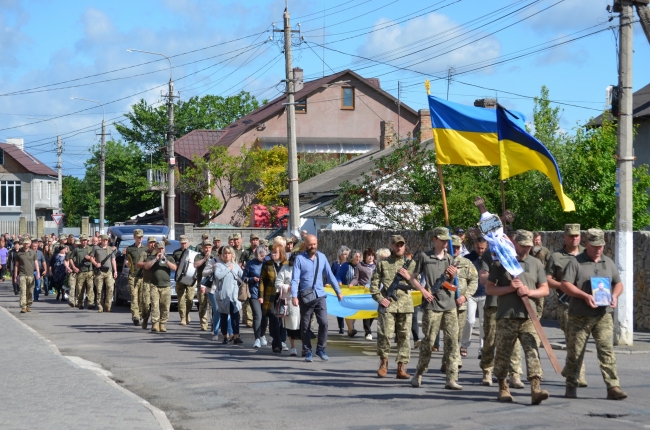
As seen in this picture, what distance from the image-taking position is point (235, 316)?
1747 centimetres

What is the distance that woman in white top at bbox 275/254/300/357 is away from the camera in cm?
1522

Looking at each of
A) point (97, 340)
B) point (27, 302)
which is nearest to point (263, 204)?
point (27, 302)

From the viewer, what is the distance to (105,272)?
26094 millimetres

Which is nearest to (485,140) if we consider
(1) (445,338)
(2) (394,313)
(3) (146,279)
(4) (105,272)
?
(2) (394,313)

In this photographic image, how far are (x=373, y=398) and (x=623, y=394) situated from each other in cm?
264

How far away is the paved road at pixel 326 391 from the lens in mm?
9523

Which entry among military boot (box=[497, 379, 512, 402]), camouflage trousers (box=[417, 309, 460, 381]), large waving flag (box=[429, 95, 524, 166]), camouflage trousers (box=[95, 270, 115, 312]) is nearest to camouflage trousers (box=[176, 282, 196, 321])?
camouflage trousers (box=[95, 270, 115, 312])

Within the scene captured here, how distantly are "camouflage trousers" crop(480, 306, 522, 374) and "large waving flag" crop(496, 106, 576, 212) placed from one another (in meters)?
2.63

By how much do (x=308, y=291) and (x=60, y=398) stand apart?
5030mm

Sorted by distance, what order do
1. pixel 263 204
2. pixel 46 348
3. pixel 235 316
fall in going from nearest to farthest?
pixel 46 348
pixel 235 316
pixel 263 204

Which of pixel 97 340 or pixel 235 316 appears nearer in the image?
pixel 235 316

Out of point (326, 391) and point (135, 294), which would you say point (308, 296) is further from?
point (135, 294)

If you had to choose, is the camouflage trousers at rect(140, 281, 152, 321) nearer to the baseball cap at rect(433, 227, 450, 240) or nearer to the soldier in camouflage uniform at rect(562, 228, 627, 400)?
the baseball cap at rect(433, 227, 450, 240)

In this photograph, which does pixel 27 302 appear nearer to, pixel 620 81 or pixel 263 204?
pixel 620 81
